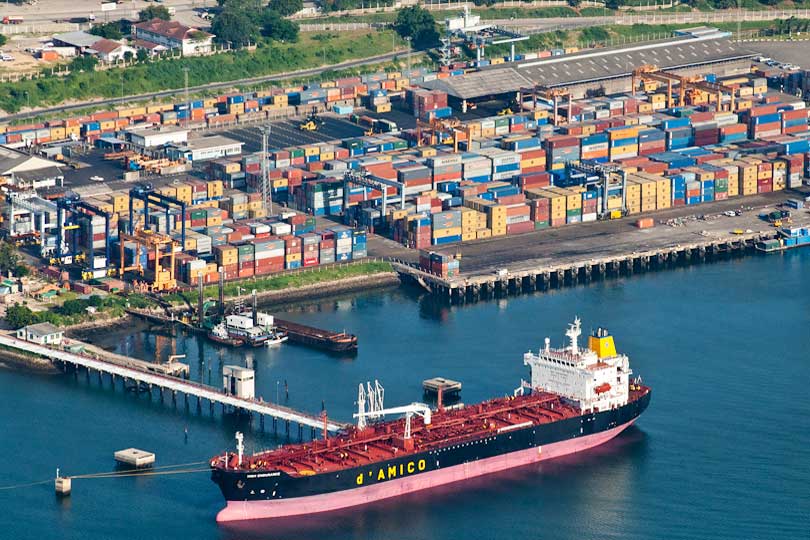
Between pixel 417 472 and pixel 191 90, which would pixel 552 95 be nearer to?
pixel 191 90

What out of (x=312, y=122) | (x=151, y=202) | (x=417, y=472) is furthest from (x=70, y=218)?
(x=417, y=472)

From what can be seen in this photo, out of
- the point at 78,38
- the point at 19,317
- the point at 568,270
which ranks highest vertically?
the point at 78,38

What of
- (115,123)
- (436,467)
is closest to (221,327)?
(436,467)

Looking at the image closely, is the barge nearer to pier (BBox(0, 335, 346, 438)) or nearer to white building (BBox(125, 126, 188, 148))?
pier (BBox(0, 335, 346, 438))

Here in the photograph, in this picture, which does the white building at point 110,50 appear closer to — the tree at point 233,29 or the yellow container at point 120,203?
the tree at point 233,29

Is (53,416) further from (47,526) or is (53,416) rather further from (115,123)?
(115,123)

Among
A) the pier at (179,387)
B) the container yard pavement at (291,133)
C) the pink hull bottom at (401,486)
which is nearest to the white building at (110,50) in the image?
the container yard pavement at (291,133)
